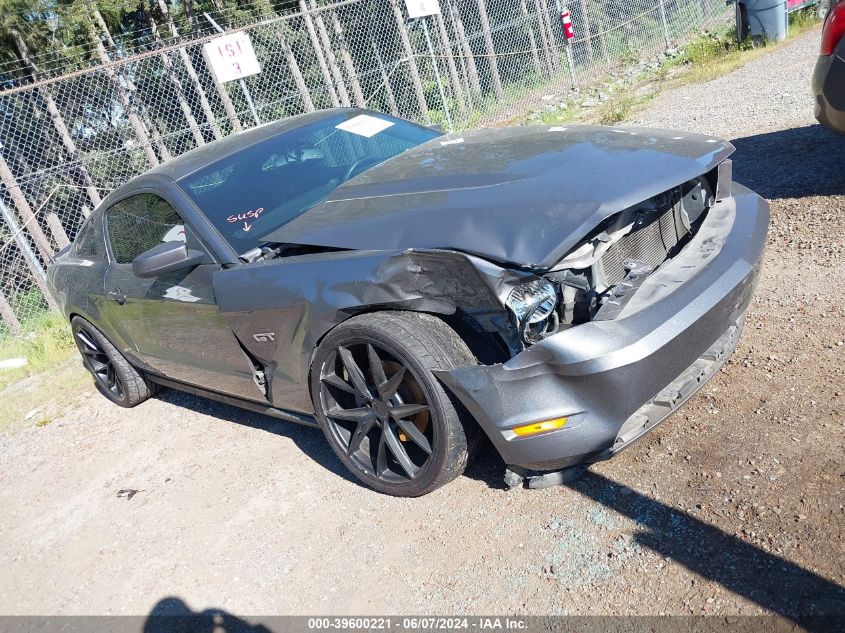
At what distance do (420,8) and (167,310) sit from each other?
7851 millimetres

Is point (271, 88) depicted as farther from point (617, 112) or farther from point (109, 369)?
point (109, 369)

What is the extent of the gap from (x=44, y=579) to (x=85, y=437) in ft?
5.59

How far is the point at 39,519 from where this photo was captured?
13.9 ft

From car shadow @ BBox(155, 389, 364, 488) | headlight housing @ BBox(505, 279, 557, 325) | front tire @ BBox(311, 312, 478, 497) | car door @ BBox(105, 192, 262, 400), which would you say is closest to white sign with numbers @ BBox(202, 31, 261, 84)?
car door @ BBox(105, 192, 262, 400)

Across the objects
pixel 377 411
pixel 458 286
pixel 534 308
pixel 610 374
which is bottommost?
pixel 377 411

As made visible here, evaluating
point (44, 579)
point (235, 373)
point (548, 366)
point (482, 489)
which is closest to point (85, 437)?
point (44, 579)

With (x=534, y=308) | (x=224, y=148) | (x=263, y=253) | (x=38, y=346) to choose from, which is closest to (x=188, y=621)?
(x=263, y=253)

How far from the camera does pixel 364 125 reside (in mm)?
4680

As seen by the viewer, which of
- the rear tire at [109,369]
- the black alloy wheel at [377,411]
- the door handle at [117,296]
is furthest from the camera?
the rear tire at [109,369]

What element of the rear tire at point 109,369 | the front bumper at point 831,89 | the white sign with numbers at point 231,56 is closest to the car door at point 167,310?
the rear tire at point 109,369

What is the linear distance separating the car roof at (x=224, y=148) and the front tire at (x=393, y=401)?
1642 millimetres

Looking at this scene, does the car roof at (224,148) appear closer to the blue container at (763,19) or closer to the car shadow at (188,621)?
the car shadow at (188,621)

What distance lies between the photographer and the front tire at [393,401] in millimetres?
2811

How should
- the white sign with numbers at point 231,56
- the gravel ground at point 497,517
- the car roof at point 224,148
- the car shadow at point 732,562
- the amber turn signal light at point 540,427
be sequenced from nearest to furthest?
the car shadow at point 732,562 < the gravel ground at point 497,517 < the amber turn signal light at point 540,427 < the car roof at point 224,148 < the white sign with numbers at point 231,56
